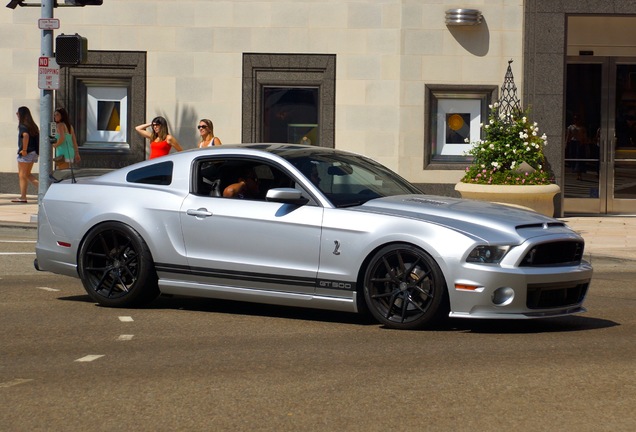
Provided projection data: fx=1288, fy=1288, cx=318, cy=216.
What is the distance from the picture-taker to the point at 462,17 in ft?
74.7

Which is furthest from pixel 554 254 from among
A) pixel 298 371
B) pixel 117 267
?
pixel 117 267

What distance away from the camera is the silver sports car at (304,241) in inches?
364

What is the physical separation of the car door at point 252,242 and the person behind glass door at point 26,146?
12395 mm

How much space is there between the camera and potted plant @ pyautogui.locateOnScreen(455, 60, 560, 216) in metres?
20.8

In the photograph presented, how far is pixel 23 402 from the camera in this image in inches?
275

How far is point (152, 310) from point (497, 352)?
330 cm

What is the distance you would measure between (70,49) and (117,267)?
8.59 meters

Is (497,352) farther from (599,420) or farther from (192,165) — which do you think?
(192,165)

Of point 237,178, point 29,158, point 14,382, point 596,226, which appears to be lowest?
point 14,382

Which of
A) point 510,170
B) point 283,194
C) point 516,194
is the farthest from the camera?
point 510,170

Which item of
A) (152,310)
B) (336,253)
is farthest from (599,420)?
(152,310)

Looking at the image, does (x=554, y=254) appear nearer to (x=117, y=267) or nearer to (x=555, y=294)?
(x=555, y=294)

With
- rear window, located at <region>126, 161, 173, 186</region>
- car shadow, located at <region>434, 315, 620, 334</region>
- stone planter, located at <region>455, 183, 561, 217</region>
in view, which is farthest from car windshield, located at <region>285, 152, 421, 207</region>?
stone planter, located at <region>455, 183, 561, 217</region>

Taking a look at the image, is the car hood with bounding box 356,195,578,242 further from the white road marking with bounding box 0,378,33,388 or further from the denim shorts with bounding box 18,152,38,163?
the denim shorts with bounding box 18,152,38,163
